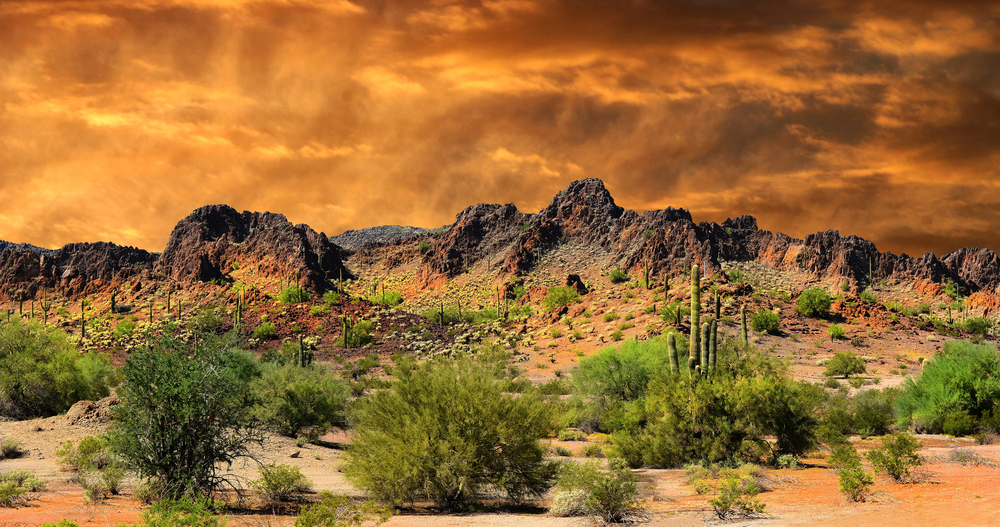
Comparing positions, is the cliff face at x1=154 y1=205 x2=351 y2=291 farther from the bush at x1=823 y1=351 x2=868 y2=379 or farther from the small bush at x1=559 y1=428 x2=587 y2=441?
the small bush at x1=559 y1=428 x2=587 y2=441

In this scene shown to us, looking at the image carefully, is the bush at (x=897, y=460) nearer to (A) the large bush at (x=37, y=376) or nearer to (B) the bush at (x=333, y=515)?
(B) the bush at (x=333, y=515)

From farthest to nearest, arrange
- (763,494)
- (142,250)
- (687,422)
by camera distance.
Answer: (142,250), (687,422), (763,494)

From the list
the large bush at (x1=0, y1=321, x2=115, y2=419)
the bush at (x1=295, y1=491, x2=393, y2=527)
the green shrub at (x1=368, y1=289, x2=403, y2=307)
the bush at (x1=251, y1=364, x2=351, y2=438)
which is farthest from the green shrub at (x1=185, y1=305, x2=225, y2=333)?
the bush at (x1=295, y1=491, x2=393, y2=527)

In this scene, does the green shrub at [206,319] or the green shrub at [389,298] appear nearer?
the green shrub at [206,319]

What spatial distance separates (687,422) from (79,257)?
194m

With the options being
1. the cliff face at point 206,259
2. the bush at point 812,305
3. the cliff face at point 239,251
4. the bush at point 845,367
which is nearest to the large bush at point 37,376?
the bush at point 845,367

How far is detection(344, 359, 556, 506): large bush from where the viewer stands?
1520 centimetres

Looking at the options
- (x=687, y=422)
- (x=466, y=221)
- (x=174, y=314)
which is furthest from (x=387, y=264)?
(x=687, y=422)

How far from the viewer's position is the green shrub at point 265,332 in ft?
246

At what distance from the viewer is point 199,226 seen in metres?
149

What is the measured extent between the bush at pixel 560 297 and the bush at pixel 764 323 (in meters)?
27.0

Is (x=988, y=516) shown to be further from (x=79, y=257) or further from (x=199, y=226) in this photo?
(x=79, y=257)

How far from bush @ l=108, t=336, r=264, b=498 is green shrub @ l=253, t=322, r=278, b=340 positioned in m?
63.7

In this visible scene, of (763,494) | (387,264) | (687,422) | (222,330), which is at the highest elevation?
(387,264)
